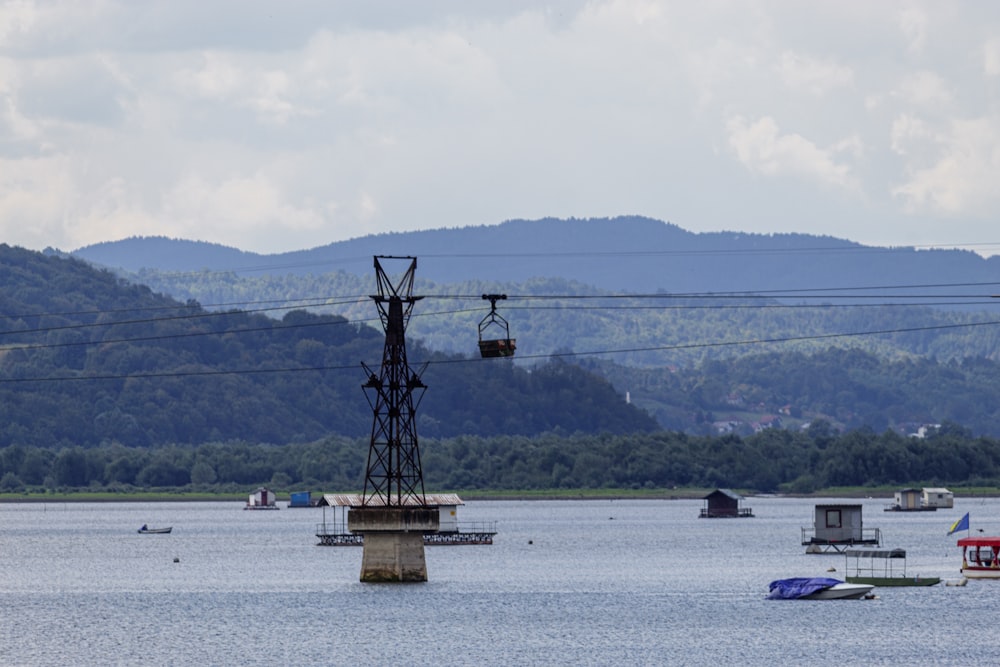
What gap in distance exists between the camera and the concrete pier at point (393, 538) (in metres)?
104

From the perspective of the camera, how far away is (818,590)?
119750 mm

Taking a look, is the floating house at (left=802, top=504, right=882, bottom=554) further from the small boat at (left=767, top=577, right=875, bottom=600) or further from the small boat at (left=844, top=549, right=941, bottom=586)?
the small boat at (left=767, top=577, right=875, bottom=600)

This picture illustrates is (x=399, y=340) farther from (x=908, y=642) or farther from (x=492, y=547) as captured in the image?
(x=492, y=547)

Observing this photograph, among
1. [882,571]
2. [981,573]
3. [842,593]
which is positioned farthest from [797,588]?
[882,571]

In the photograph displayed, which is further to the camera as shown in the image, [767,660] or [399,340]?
[399,340]

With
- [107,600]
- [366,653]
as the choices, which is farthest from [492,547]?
[366,653]

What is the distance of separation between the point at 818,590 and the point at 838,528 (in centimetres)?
5611

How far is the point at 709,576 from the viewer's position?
149m

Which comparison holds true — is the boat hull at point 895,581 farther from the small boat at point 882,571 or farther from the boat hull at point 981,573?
the boat hull at point 981,573

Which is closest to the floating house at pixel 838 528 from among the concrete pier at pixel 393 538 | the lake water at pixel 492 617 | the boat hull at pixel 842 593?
the lake water at pixel 492 617

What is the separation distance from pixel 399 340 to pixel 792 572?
2111 inches

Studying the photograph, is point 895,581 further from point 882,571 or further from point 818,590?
point 882,571

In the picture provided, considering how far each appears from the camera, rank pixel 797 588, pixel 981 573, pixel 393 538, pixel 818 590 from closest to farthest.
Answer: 1. pixel 393 538
2. pixel 818 590
3. pixel 797 588
4. pixel 981 573

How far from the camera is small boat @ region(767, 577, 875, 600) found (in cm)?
11956
